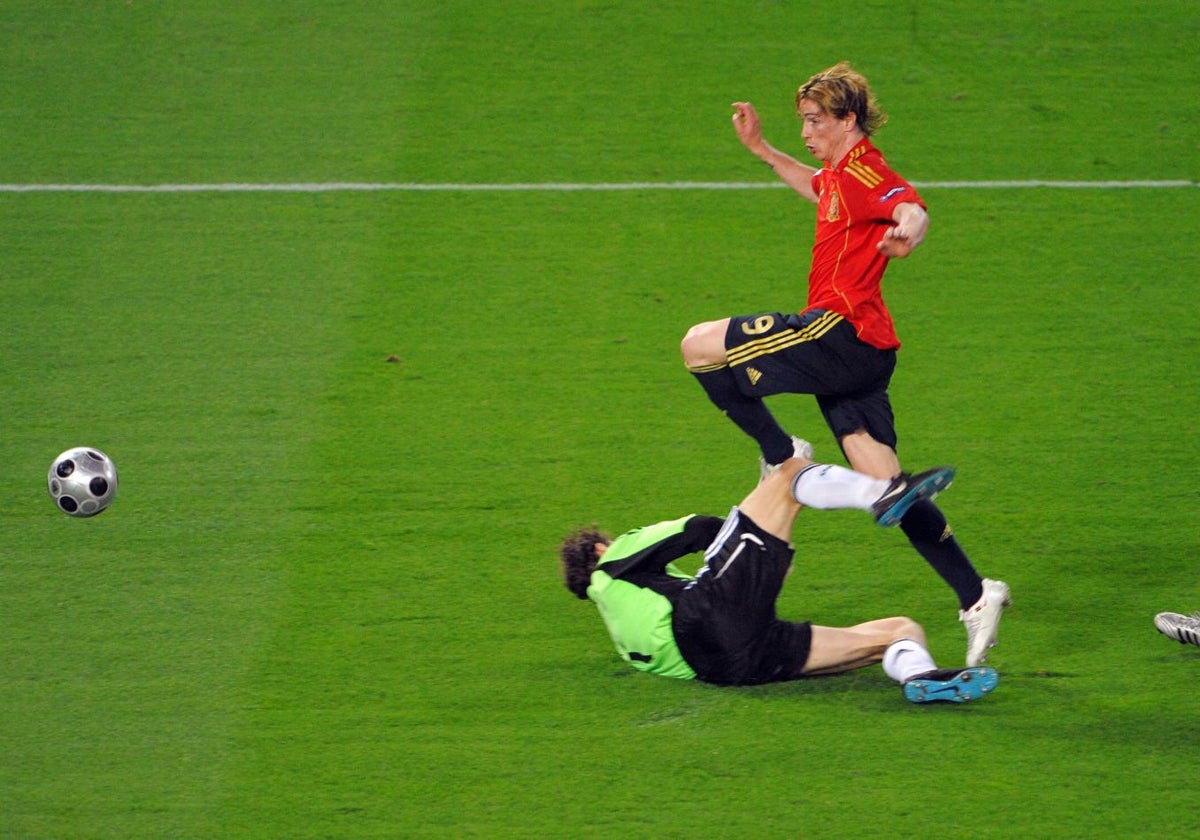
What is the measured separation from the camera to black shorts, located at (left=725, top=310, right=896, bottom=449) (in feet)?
17.4

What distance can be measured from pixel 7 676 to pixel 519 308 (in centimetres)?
351

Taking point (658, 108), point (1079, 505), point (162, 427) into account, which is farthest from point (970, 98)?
point (162, 427)

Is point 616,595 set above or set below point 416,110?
below

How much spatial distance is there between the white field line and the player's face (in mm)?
3940

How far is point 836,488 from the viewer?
5.18 metres

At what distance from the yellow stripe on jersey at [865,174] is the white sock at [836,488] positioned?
3.10ft

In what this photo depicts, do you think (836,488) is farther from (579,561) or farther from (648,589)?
(579,561)

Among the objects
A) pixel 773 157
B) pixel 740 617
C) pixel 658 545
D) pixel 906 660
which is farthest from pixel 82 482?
pixel 906 660

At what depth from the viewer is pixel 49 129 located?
9977 millimetres

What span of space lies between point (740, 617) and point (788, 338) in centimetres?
95

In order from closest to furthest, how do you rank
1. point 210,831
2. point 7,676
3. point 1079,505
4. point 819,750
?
1. point 210,831
2. point 819,750
3. point 7,676
4. point 1079,505

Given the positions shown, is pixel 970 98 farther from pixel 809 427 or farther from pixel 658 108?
pixel 809 427

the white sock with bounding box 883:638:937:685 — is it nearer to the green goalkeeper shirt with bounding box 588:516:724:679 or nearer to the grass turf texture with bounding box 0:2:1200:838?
the grass turf texture with bounding box 0:2:1200:838

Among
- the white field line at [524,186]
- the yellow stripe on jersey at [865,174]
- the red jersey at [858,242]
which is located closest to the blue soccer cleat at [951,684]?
the red jersey at [858,242]
